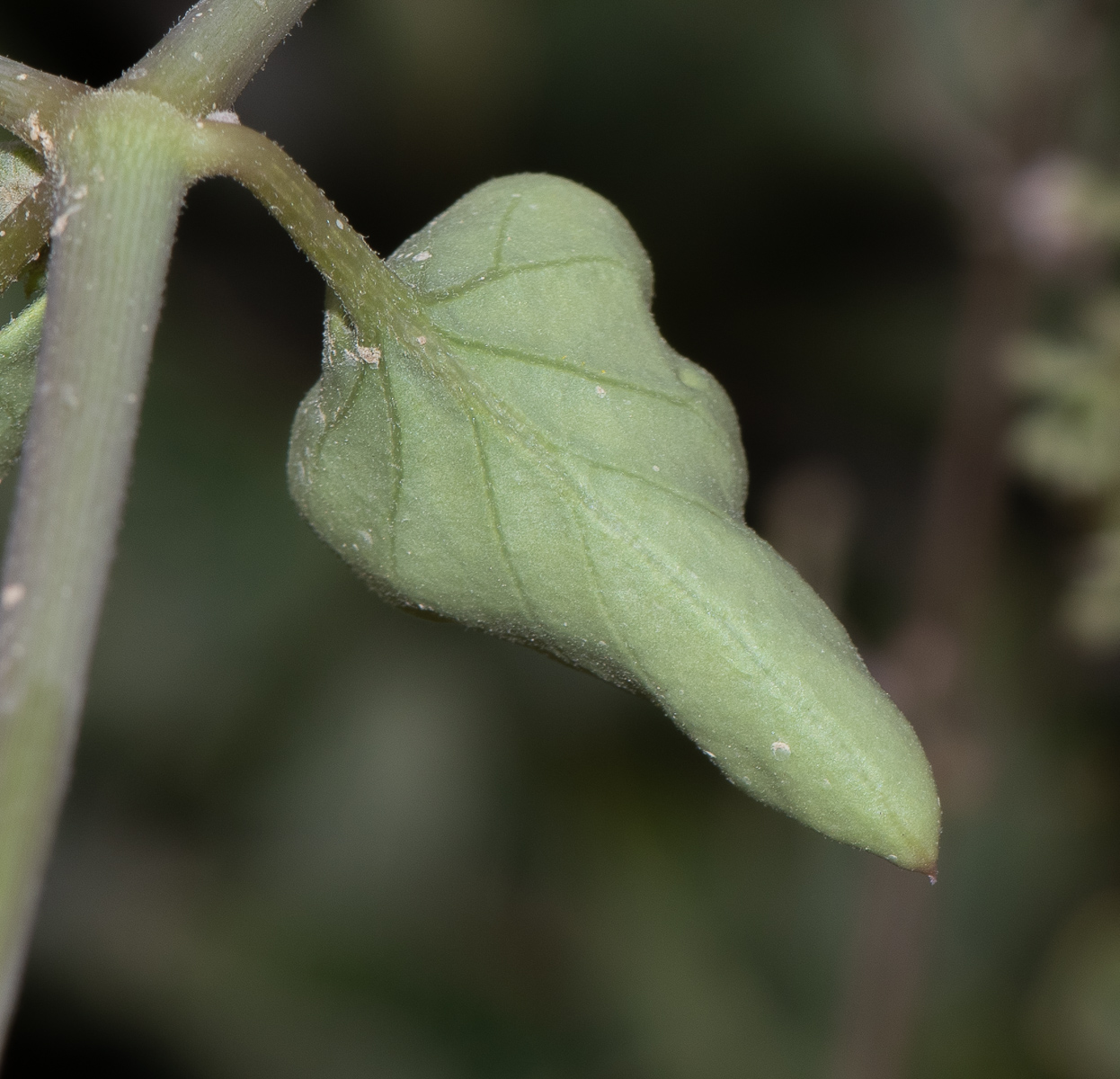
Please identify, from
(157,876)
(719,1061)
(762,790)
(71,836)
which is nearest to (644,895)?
(719,1061)

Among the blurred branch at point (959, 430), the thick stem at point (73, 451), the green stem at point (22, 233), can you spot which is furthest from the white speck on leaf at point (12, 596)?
the blurred branch at point (959, 430)

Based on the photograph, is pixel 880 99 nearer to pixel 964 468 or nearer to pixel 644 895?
pixel 964 468

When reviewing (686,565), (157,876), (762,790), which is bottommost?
(157,876)

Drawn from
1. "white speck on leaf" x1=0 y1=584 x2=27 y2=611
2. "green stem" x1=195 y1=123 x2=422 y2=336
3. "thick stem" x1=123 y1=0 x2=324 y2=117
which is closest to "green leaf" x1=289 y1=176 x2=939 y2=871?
"green stem" x1=195 y1=123 x2=422 y2=336

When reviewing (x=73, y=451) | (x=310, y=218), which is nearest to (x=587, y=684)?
(x=310, y=218)

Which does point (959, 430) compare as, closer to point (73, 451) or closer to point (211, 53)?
point (211, 53)

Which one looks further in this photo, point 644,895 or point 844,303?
point 844,303

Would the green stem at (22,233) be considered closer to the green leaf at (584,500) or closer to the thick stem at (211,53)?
the thick stem at (211,53)
